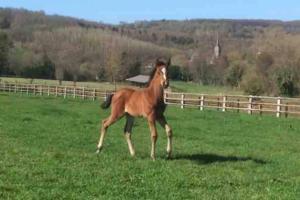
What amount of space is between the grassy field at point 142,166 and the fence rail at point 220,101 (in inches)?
522

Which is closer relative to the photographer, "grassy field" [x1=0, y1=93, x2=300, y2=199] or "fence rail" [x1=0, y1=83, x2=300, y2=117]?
"grassy field" [x1=0, y1=93, x2=300, y2=199]

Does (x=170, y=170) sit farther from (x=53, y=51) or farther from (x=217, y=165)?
(x=53, y=51)

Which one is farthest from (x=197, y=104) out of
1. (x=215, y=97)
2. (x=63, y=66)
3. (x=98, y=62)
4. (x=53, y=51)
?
(x=53, y=51)

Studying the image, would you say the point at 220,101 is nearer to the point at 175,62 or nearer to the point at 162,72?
the point at 162,72

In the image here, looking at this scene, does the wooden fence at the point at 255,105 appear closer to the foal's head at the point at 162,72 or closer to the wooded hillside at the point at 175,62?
the foal's head at the point at 162,72

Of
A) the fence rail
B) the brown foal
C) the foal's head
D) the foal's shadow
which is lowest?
the fence rail

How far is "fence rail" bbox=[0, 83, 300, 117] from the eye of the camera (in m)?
34.7

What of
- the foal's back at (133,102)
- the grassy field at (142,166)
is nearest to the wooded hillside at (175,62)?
the grassy field at (142,166)

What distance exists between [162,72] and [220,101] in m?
25.3

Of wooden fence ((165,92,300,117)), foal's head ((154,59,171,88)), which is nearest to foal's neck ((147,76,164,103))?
foal's head ((154,59,171,88))

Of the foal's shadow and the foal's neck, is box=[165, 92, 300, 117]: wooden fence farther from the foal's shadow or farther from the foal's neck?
the foal's neck

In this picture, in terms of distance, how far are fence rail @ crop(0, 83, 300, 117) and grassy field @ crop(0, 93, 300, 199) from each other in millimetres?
13264

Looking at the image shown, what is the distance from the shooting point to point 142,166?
11.8 metres

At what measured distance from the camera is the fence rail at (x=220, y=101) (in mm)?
34688
